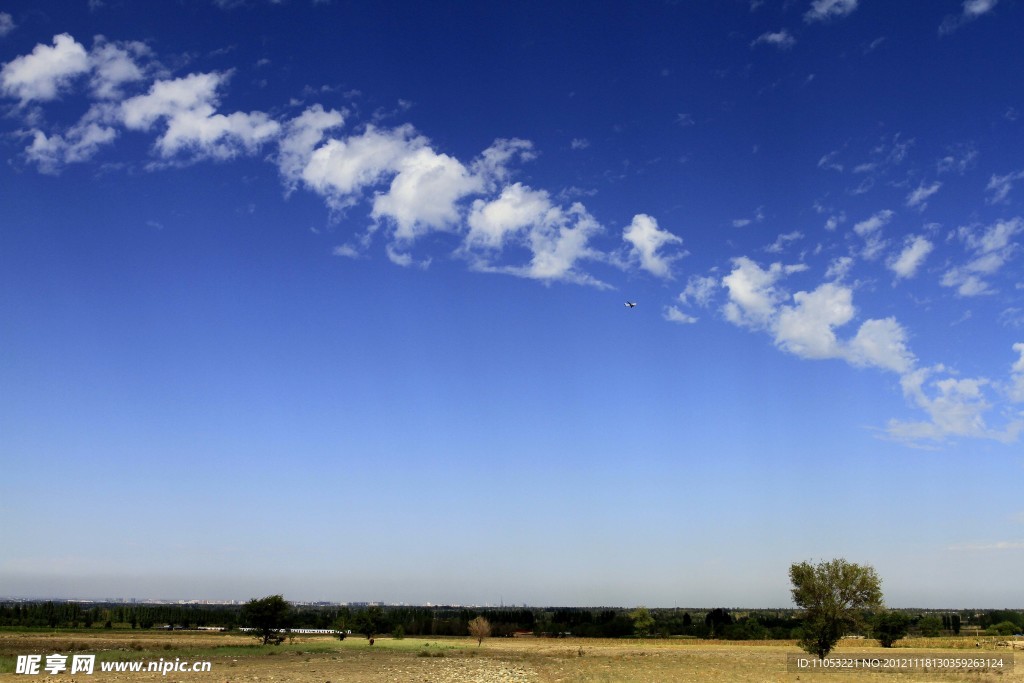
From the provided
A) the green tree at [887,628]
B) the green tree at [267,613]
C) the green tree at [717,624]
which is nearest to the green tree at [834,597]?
the green tree at [887,628]

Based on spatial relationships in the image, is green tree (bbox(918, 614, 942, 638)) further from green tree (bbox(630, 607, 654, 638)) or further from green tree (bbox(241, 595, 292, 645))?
green tree (bbox(241, 595, 292, 645))

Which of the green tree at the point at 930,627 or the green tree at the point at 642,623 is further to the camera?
the green tree at the point at 642,623

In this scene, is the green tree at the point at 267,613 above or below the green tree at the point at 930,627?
above

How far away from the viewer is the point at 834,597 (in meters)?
44.8

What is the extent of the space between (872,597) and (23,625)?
479 ft

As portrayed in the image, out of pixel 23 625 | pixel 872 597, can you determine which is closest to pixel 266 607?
pixel 872 597

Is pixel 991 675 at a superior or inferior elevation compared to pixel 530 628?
superior

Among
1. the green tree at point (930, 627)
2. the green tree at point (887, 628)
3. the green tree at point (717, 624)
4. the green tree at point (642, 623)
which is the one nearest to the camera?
the green tree at point (887, 628)

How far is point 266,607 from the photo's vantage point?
7606cm

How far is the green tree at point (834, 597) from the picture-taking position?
44312mm

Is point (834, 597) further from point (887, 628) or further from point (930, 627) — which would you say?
point (930, 627)

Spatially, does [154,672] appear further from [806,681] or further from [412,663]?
[806,681]

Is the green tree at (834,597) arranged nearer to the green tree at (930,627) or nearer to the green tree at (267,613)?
the green tree at (267,613)

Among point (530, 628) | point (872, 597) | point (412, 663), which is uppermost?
point (872, 597)
